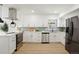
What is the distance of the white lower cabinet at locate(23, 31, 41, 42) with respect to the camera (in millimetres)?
8344

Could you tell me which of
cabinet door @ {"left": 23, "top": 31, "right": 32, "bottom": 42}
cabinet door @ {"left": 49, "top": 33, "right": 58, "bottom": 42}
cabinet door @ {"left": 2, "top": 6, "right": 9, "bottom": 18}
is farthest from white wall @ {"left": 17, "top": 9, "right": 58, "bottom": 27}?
cabinet door @ {"left": 2, "top": 6, "right": 9, "bottom": 18}

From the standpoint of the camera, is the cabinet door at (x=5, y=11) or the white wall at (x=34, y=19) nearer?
the cabinet door at (x=5, y=11)

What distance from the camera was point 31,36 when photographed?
8.36m

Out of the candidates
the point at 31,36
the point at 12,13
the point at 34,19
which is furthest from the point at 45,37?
the point at 12,13

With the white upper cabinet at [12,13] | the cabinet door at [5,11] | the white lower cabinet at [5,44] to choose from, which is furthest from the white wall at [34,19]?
the white lower cabinet at [5,44]

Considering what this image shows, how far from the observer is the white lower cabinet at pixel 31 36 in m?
8.34

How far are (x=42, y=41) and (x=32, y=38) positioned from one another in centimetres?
70

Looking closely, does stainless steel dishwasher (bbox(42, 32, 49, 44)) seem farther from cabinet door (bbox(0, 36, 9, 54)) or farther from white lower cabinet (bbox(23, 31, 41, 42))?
cabinet door (bbox(0, 36, 9, 54))

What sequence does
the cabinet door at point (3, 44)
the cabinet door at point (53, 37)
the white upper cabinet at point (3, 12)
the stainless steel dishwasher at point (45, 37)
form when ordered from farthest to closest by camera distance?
the stainless steel dishwasher at point (45, 37), the cabinet door at point (53, 37), the white upper cabinet at point (3, 12), the cabinet door at point (3, 44)

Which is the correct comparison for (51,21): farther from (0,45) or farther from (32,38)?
(0,45)

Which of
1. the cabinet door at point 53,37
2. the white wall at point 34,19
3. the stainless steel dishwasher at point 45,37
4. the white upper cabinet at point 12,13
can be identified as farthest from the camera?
the white wall at point 34,19

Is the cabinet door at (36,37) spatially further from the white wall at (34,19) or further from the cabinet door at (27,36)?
the white wall at (34,19)

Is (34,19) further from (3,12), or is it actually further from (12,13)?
(3,12)
